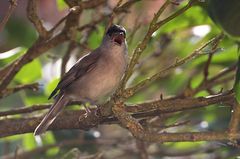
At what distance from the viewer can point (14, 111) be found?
259cm

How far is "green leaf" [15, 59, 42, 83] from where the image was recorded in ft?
9.77

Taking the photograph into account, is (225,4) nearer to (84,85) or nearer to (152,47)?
(84,85)

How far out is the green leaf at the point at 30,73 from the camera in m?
2.98

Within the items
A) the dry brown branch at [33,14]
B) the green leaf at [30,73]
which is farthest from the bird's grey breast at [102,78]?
the dry brown branch at [33,14]

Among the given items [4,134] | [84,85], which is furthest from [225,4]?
[84,85]

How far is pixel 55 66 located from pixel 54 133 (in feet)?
1.49

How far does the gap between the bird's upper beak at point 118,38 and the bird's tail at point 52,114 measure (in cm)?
40

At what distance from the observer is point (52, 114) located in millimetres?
2541

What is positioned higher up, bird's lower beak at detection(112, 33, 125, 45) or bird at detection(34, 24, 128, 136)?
bird's lower beak at detection(112, 33, 125, 45)

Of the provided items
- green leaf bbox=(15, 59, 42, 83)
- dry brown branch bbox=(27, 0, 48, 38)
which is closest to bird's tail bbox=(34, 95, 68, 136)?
green leaf bbox=(15, 59, 42, 83)

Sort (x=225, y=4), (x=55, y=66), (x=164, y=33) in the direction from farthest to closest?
(x=55, y=66) → (x=164, y=33) → (x=225, y=4)

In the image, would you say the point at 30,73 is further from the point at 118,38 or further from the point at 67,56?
the point at 118,38

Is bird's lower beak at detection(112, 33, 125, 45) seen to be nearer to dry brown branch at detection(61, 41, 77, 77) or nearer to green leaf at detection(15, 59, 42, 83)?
dry brown branch at detection(61, 41, 77, 77)

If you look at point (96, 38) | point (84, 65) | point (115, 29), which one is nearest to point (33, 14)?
point (115, 29)
